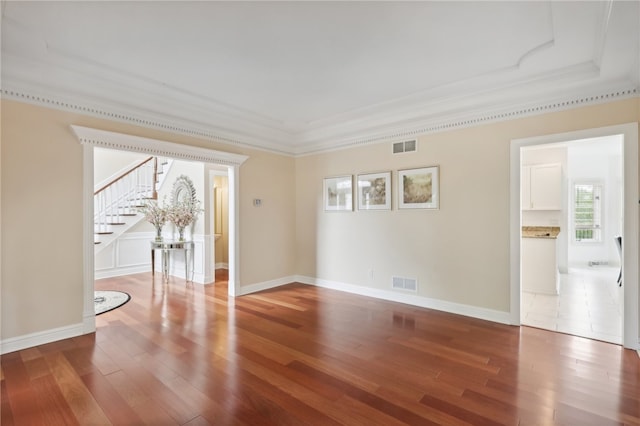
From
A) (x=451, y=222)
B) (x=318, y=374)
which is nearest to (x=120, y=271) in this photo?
(x=318, y=374)

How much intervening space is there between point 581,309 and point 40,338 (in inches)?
263

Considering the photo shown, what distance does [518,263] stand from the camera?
3646mm

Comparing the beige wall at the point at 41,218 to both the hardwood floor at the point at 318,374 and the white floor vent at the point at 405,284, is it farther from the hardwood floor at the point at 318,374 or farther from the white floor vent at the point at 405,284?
the white floor vent at the point at 405,284

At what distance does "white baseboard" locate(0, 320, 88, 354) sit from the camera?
2.96 metres

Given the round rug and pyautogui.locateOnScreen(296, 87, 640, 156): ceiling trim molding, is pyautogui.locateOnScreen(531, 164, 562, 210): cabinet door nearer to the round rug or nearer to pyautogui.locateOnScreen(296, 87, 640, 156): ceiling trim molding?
pyautogui.locateOnScreen(296, 87, 640, 156): ceiling trim molding

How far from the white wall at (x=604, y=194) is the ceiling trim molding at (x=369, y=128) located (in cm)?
559

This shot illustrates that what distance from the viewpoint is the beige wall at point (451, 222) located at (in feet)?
12.2

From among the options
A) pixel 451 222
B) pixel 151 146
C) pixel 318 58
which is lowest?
pixel 451 222

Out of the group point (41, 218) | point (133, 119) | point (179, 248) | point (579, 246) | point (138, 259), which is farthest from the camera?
point (579, 246)

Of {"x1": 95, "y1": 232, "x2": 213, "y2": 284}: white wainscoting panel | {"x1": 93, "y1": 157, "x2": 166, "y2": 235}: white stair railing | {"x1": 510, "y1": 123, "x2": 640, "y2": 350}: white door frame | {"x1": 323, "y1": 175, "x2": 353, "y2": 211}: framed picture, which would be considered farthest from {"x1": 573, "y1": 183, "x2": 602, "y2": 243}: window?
{"x1": 93, "y1": 157, "x2": 166, "y2": 235}: white stair railing

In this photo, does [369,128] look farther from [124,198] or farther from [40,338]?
[124,198]

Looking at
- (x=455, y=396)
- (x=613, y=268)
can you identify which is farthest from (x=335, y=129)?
(x=613, y=268)

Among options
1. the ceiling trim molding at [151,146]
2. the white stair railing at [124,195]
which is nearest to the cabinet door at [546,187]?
the ceiling trim molding at [151,146]

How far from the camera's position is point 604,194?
26.3ft
